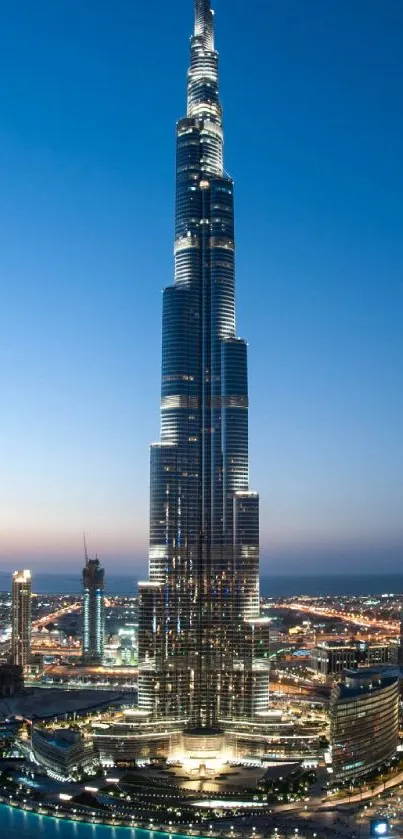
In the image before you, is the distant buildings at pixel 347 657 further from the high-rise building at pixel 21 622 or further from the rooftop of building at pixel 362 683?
the high-rise building at pixel 21 622

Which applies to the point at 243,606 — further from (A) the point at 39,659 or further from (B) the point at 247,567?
(A) the point at 39,659

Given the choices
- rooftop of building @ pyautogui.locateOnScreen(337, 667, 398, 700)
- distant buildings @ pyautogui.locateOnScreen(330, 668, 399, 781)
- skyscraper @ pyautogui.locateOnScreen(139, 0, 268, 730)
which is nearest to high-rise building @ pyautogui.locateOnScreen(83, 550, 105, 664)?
skyscraper @ pyautogui.locateOnScreen(139, 0, 268, 730)

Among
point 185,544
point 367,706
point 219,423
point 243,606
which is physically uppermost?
point 219,423

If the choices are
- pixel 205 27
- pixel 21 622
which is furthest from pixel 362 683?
pixel 21 622

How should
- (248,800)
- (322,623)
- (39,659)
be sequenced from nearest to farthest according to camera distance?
(248,800), (39,659), (322,623)

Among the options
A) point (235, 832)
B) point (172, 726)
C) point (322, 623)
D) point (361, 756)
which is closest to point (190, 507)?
point (172, 726)
